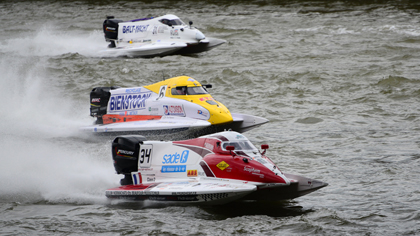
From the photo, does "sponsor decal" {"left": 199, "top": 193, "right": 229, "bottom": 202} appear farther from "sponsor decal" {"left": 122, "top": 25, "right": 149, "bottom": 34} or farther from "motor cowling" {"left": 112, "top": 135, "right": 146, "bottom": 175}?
"sponsor decal" {"left": 122, "top": 25, "right": 149, "bottom": 34}

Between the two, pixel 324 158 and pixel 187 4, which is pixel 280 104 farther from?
pixel 187 4

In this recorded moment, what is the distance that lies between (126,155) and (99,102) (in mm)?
5461

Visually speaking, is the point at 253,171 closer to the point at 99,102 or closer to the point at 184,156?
the point at 184,156

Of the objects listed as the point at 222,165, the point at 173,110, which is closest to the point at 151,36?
the point at 173,110

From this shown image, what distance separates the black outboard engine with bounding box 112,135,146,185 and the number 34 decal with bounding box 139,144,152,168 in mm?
85

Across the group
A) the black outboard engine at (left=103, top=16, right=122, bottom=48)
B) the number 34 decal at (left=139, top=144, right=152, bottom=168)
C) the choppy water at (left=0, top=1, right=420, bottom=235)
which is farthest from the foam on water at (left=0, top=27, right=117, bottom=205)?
the black outboard engine at (left=103, top=16, right=122, bottom=48)

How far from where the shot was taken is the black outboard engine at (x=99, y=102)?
617 inches

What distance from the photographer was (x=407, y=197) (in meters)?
10.3

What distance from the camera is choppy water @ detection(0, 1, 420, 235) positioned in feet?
31.1

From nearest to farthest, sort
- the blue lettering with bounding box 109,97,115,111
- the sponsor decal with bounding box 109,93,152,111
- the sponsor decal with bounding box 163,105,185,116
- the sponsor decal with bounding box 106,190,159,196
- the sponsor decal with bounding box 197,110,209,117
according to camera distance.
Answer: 1. the sponsor decal with bounding box 106,190,159,196
2. the sponsor decal with bounding box 197,110,209,117
3. the sponsor decal with bounding box 163,105,185,116
4. the sponsor decal with bounding box 109,93,152,111
5. the blue lettering with bounding box 109,97,115,111

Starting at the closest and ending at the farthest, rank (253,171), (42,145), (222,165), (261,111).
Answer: (253,171) < (222,165) < (42,145) < (261,111)

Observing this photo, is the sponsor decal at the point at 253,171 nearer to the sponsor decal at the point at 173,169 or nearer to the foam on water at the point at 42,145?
the sponsor decal at the point at 173,169

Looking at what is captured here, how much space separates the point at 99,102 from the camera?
1570cm

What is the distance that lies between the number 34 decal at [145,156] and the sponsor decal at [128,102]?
4.55m
